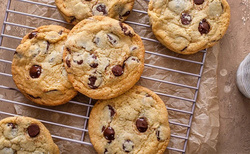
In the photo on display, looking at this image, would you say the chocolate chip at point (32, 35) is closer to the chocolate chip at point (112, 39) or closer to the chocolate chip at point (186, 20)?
the chocolate chip at point (112, 39)

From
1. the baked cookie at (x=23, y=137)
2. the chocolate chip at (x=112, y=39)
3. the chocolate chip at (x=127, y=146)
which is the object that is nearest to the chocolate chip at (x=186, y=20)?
the chocolate chip at (x=112, y=39)

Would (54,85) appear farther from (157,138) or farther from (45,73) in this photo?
(157,138)

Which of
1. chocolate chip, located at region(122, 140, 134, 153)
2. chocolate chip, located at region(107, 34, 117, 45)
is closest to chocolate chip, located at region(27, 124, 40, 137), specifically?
chocolate chip, located at region(122, 140, 134, 153)

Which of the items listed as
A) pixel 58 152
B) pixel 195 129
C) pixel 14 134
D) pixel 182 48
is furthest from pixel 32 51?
pixel 195 129

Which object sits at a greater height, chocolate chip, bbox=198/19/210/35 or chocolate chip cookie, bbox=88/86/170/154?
chocolate chip, bbox=198/19/210/35

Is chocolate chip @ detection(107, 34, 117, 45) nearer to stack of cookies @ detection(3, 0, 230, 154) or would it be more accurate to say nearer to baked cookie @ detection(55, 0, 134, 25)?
stack of cookies @ detection(3, 0, 230, 154)

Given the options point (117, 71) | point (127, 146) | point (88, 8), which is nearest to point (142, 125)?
point (127, 146)

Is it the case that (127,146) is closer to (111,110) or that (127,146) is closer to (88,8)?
(111,110)
